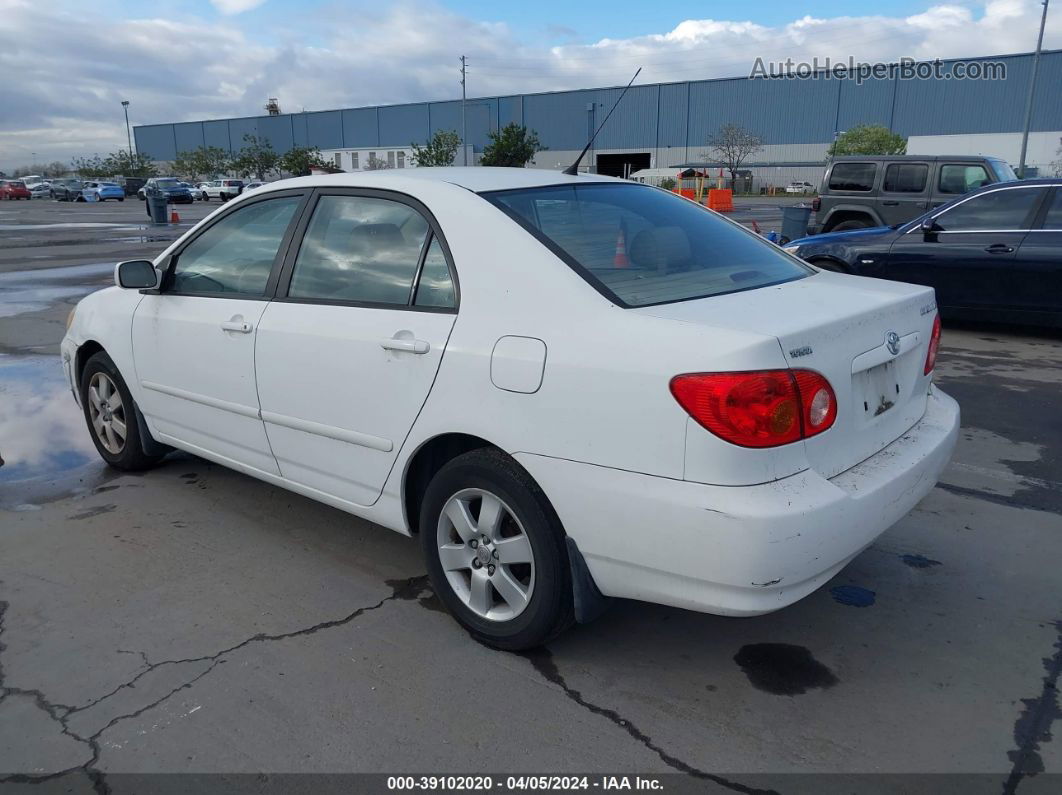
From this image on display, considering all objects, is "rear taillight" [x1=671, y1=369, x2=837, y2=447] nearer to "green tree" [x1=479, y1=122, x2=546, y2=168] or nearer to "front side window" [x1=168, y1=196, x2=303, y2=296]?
"front side window" [x1=168, y1=196, x2=303, y2=296]

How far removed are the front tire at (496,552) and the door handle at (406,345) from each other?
40 cm

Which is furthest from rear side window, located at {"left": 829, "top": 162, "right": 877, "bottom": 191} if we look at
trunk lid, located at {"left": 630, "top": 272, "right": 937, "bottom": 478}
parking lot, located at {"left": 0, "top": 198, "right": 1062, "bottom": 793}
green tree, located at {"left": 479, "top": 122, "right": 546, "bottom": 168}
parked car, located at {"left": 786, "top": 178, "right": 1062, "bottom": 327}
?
green tree, located at {"left": 479, "top": 122, "right": 546, "bottom": 168}

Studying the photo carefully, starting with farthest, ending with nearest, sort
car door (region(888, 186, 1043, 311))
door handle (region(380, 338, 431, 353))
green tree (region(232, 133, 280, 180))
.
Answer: green tree (region(232, 133, 280, 180))
car door (region(888, 186, 1043, 311))
door handle (region(380, 338, 431, 353))

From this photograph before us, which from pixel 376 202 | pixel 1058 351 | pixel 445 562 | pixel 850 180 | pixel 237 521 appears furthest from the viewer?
pixel 850 180

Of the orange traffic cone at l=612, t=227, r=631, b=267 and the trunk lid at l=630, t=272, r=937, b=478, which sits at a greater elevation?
the orange traffic cone at l=612, t=227, r=631, b=267

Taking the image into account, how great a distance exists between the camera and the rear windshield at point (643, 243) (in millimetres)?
3010

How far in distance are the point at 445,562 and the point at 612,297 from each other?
1.16 m

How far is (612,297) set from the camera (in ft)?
9.23

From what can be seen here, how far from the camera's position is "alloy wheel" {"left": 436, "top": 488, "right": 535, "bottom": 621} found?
9.68 feet

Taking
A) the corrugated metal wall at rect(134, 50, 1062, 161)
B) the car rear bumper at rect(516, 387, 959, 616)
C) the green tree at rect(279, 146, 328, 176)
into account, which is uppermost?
the corrugated metal wall at rect(134, 50, 1062, 161)

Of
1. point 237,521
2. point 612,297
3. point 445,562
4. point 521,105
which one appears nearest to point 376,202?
point 612,297

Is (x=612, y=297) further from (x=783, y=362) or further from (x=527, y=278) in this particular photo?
(x=783, y=362)

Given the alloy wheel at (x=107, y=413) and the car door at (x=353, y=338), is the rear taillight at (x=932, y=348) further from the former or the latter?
the alloy wheel at (x=107, y=413)

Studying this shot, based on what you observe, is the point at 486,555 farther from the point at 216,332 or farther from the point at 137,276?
the point at 137,276
